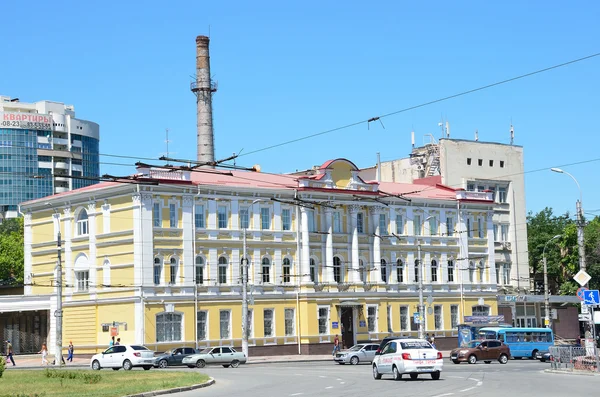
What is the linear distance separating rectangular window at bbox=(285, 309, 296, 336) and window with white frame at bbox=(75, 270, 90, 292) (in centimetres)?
1491

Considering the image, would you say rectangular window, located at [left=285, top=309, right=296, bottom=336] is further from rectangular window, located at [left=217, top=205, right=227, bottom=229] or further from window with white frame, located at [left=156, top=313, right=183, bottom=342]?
window with white frame, located at [left=156, top=313, right=183, bottom=342]

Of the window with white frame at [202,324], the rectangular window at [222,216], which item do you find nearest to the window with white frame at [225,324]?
the window with white frame at [202,324]

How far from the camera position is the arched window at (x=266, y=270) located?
252 ft

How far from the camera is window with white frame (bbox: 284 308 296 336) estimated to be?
77688mm

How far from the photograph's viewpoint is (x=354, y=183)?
271ft

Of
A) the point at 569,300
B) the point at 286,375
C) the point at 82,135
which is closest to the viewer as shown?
the point at 286,375

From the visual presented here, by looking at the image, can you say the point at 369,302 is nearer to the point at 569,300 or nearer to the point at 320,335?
the point at 320,335

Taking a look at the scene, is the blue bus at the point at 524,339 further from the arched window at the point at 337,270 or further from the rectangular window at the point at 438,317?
the rectangular window at the point at 438,317

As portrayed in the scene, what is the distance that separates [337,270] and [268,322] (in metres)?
7.58

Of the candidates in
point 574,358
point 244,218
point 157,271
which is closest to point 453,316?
point 244,218

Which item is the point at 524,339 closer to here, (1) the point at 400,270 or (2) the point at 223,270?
(1) the point at 400,270

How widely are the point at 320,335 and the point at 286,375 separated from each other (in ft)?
109

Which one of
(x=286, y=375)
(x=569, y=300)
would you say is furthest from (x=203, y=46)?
(x=286, y=375)

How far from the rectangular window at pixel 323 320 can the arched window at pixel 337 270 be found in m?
2.68
